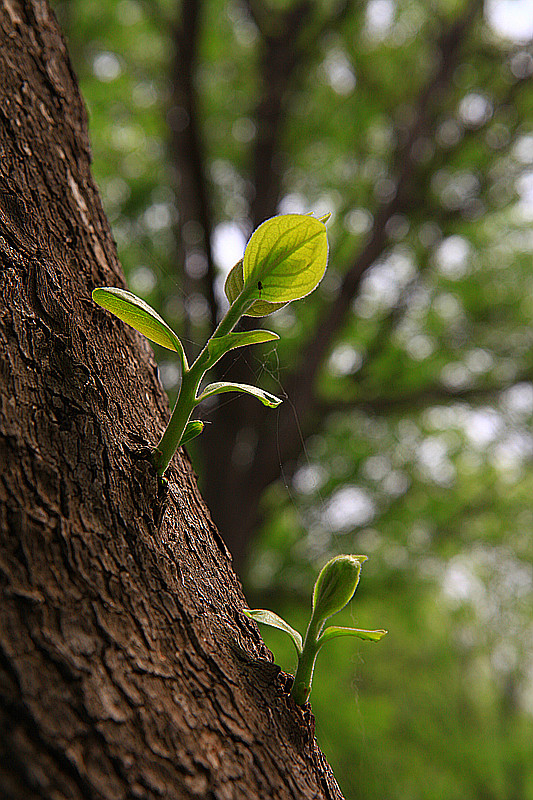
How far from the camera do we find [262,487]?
217 cm

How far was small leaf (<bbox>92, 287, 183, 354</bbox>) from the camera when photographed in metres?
0.27

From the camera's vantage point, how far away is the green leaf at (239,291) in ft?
0.95

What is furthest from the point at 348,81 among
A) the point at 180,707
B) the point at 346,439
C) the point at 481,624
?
the point at 180,707

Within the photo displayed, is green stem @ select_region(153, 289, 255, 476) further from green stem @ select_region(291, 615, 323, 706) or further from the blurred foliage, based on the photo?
the blurred foliage

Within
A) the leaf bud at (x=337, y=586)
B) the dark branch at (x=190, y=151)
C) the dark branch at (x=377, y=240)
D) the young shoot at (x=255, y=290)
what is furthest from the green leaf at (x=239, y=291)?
the dark branch at (x=377, y=240)

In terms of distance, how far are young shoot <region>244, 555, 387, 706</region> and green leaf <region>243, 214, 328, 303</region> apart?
0.40 ft

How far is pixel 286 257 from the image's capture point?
269mm

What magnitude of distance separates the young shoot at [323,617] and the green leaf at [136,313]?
0.12m

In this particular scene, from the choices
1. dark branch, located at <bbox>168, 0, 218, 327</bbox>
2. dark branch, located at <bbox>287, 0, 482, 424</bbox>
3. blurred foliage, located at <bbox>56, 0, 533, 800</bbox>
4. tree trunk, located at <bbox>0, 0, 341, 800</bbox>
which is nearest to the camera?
tree trunk, located at <bbox>0, 0, 341, 800</bbox>

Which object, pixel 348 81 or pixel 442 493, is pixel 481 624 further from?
pixel 348 81

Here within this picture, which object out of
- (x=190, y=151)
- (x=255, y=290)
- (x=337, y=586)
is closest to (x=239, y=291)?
(x=255, y=290)

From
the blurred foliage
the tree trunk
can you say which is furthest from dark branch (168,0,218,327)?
the tree trunk

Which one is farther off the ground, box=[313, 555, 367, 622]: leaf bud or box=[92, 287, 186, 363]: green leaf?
box=[92, 287, 186, 363]: green leaf

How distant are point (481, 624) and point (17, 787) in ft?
11.5
